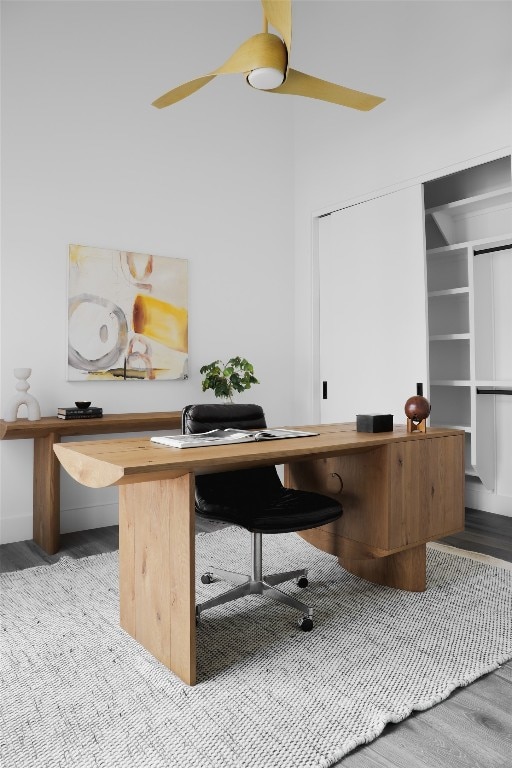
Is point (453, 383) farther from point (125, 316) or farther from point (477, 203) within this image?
point (125, 316)

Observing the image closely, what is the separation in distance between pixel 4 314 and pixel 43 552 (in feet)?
4.80

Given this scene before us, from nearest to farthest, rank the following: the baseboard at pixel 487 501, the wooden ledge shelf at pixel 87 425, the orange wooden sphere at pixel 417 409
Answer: the orange wooden sphere at pixel 417 409 < the wooden ledge shelf at pixel 87 425 < the baseboard at pixel 487 501

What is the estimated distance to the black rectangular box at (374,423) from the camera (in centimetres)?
257

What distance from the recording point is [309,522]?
2.18 meters

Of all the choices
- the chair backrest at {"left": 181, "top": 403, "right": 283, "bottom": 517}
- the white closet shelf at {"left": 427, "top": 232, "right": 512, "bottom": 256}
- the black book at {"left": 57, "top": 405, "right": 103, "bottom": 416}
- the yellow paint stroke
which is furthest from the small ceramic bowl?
the white closet shelf at {"left": 427, "top": 232, "right": 512, "bottom": 256}

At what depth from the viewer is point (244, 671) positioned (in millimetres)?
1912

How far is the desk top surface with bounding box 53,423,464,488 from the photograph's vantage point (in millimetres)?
1676

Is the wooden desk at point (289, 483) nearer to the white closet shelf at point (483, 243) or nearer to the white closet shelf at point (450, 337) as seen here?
the white closet shelf at point (450, 337)

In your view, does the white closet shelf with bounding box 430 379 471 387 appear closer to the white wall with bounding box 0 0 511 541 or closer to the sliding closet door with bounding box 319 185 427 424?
the sliding closet door with bounding box 319 185 427 424

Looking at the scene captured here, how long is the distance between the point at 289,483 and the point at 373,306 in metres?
1.88

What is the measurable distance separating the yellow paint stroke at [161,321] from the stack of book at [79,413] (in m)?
0.75

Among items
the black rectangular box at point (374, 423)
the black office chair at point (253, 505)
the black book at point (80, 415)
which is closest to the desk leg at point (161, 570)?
the black office chair at point (253, 505)

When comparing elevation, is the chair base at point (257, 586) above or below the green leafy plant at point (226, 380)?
below

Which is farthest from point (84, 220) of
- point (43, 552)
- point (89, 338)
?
point (43, 552)
